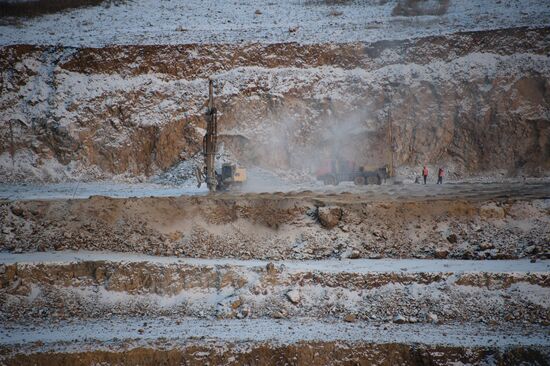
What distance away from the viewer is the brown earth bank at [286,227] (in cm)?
1941

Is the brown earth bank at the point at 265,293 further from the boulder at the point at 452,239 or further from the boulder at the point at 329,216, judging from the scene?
the boulder at the point at 329,216

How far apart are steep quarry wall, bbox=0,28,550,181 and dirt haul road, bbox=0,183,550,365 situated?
1039 centimetres

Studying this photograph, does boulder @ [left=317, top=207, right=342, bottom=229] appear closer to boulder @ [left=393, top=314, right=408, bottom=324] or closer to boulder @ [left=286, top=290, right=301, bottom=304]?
boulder @ [left=286, top=290, right=301, bottom=304]

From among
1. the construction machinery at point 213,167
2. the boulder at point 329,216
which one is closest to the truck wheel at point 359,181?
the construction machinery at point 213,167

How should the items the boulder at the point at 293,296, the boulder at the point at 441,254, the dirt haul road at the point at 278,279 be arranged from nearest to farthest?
the dirt haul road at the point at 278,279
the boulder at the point at 293,296
the boulder at the point at 441,254

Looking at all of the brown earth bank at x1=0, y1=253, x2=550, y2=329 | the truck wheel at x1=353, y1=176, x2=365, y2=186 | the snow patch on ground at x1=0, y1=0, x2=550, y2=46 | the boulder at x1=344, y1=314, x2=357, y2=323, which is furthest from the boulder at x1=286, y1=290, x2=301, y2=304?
the snow patch on ground at x1=0, y1=0, x2=550, y2=46

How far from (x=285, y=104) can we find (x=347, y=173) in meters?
7.56

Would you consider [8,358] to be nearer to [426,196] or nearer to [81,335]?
[81,335]

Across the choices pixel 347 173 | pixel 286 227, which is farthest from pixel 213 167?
pixel 347 173

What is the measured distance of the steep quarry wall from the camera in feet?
106

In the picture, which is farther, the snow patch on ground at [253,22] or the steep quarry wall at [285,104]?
the snow patch on ground at [253,22]

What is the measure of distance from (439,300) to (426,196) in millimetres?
6998

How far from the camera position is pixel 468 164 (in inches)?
1266

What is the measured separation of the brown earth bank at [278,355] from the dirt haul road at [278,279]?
0.03 m
